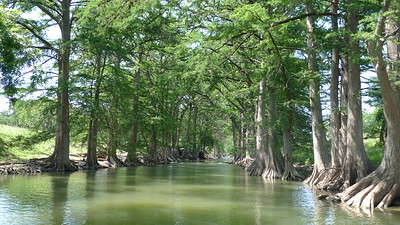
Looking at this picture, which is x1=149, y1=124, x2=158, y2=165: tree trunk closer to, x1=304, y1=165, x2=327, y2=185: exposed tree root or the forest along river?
x1=304, y1=165, x2=327, y2=185: exposed tree root

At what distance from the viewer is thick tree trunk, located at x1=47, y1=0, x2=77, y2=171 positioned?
2173 centimetres

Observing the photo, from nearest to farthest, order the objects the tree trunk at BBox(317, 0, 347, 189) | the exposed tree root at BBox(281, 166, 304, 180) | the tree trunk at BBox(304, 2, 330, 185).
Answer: the tree trunk at BBox(317, 0, 347, 189) < the tree trunk at BBox(304, 2, 330, 185) < the exposed tree root at BBox(281, 166, 304, 180)

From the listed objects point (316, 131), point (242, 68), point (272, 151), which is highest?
point (242, 68)

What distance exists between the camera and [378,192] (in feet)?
32.0

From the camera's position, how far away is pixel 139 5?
13.8 m

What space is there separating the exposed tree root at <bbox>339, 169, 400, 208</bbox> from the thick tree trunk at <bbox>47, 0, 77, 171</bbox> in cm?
1652

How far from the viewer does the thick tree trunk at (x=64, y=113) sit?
71.3 ft

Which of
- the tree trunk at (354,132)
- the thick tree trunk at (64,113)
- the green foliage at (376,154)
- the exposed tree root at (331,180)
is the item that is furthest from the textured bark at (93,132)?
the green foliage at (376,154)

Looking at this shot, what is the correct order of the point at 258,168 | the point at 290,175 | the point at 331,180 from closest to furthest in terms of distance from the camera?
the point at 331,180 < the point at 290,175 < the point at 258,168

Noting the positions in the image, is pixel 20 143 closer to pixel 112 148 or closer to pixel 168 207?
pixel 112 148

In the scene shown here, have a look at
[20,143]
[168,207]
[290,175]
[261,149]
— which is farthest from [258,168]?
[168,207]

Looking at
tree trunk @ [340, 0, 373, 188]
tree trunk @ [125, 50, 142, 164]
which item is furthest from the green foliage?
tree trunk @ [125, 50, 142, 164]

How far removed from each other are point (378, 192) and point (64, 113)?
18585mm

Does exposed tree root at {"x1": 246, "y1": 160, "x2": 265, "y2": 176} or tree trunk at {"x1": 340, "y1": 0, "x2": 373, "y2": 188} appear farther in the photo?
exposed tree root at {"x1": 246, "y1": 160, "x2": 265, "y2": 176}
